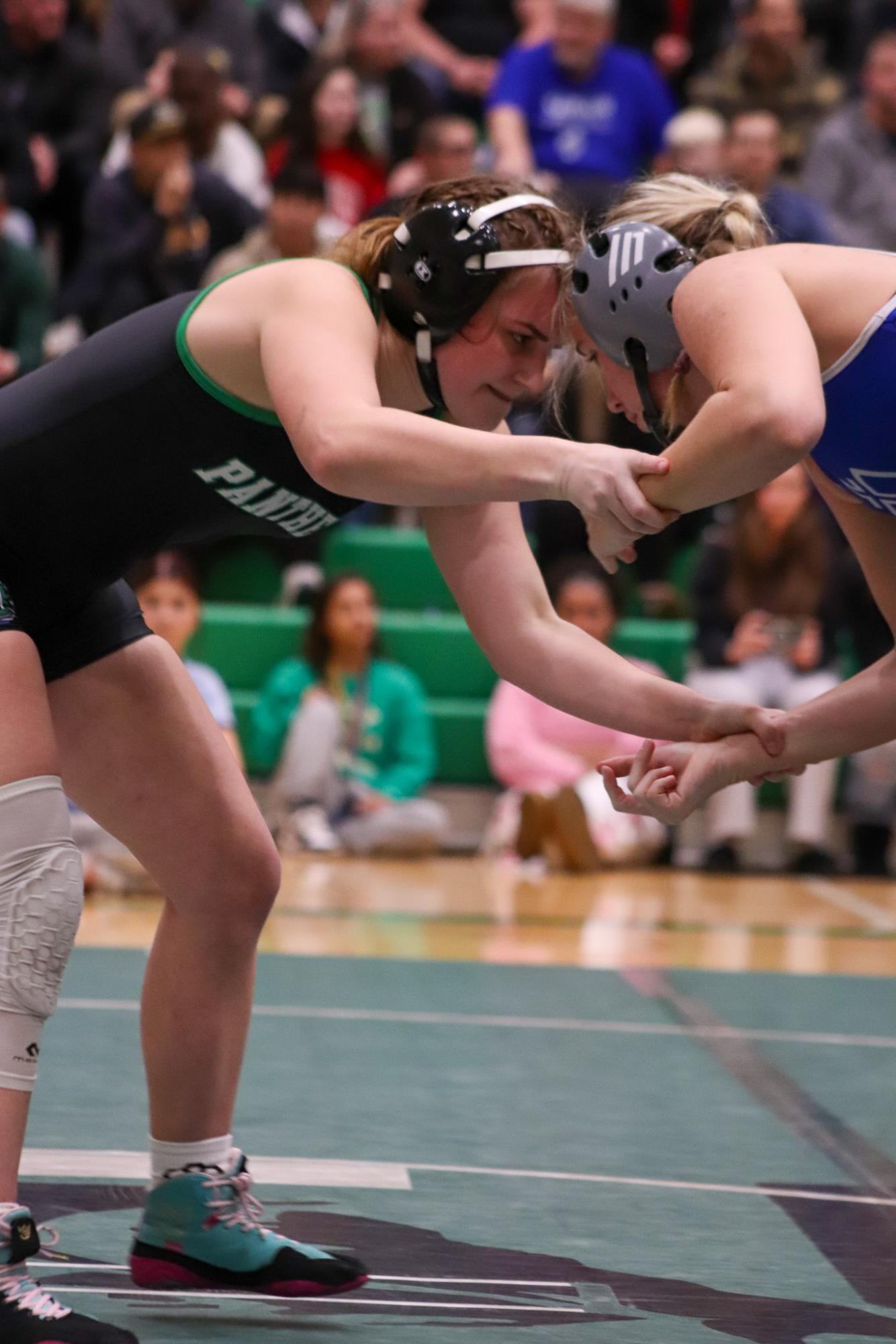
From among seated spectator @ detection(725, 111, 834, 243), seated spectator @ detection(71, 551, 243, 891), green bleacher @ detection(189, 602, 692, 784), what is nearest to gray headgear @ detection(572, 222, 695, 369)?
seated spectator @ detection(71, 551, 243, 891)


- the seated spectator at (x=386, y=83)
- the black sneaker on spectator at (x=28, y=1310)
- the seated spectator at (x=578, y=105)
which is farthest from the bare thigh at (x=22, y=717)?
the seated spectator at (x=386, y=83)

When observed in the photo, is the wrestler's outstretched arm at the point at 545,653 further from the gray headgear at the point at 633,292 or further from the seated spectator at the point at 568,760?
the seated spectator at the point at 568,760

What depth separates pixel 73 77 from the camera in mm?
9422

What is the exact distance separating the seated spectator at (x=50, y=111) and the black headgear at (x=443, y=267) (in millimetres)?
6920

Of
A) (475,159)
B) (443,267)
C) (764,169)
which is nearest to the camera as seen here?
(443,267)

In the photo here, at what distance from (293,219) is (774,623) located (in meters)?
2.75

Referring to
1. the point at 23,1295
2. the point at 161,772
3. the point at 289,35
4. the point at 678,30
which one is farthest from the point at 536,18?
the point at 23,1295

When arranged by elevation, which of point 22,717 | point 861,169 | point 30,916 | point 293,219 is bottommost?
point 30,916

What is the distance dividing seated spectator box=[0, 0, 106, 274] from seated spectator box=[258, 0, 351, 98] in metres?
1.14

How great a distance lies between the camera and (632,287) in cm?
236

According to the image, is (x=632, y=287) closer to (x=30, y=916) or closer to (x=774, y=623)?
(x=30, y=916)

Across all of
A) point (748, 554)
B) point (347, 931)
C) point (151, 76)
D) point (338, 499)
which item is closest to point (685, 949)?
point (347, 931)

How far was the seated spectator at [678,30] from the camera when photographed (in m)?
10.6

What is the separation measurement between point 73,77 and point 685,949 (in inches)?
239
